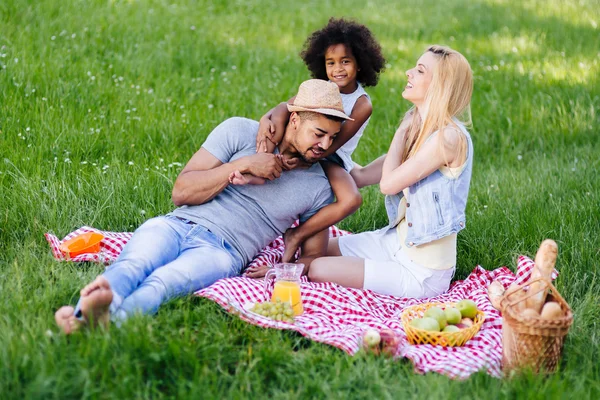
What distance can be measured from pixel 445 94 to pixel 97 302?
2313 mm

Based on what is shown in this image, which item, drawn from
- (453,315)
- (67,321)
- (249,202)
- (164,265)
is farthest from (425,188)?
(67,321)

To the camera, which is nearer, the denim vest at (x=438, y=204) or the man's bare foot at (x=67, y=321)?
the man's bare foot at (x=67, y=321)

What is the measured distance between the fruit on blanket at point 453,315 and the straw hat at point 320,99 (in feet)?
4.22

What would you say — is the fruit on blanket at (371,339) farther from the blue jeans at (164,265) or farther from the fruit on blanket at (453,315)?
the blue jeans at (164,265)

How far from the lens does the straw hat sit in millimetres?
4465

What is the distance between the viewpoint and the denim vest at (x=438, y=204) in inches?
176

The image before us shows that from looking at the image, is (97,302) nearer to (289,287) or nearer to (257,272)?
(289,287)

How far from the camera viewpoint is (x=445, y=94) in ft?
14.4

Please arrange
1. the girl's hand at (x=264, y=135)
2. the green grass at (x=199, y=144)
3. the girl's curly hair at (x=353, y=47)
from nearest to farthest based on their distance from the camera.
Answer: the green grass at (x=199, y=144) < the girl's hand at (x=264, y=135) < the girl's curly hair at (x=353, y=47)

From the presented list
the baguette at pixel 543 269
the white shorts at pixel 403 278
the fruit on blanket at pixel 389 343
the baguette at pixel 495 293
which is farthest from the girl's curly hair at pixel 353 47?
the fruit on blanket at pixel 389 343

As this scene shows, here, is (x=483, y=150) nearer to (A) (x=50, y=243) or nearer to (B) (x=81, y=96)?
(B) (x=81, y=96)

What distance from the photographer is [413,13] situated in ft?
40.3

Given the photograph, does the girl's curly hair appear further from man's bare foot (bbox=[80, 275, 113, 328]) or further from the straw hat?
man's bare foot (bbox=[80, 275, 113, 328])

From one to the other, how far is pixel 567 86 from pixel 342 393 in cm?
646
